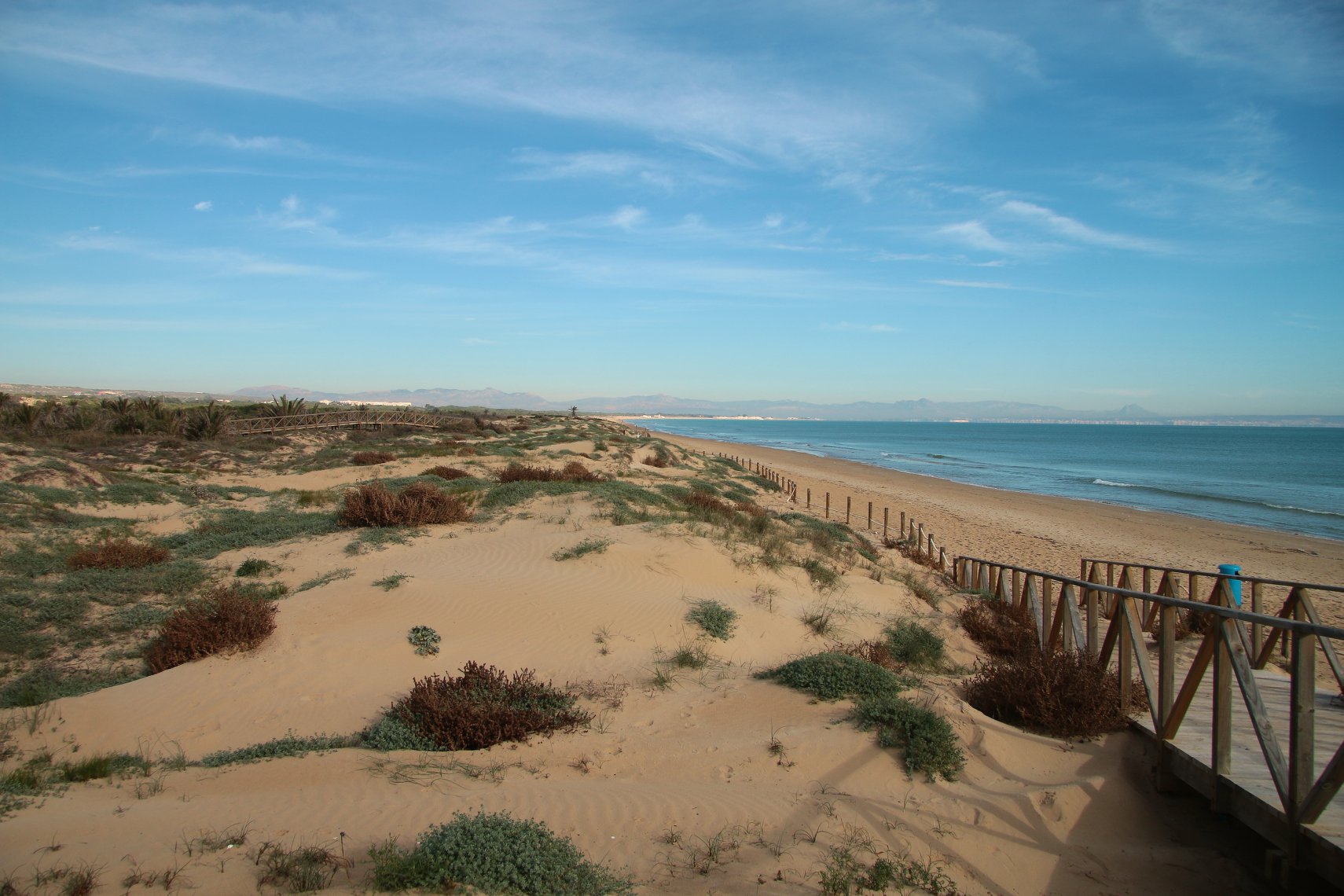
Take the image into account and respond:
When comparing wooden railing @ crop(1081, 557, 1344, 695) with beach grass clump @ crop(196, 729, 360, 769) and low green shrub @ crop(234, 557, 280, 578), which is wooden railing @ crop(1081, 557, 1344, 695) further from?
low green shrub @ crop(234, 557, 280, 578)

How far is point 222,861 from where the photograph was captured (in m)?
4.09

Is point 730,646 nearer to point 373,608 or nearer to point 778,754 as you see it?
point 778,754

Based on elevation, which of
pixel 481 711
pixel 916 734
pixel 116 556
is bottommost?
pixel 116 556

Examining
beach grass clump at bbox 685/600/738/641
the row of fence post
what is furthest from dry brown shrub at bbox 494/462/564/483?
beach grass clump at bbox 685/600/738/641

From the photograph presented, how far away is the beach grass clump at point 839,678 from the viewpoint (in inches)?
272

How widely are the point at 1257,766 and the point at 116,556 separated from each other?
14.9m

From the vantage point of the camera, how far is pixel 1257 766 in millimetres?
5164

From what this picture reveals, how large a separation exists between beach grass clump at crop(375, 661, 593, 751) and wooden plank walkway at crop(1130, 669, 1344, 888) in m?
4.82

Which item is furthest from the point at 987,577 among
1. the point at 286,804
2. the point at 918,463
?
the point at 918,463

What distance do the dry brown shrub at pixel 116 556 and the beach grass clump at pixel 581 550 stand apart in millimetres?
6718

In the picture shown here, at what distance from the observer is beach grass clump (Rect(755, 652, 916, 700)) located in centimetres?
691

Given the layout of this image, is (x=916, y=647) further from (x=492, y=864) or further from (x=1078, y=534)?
(x=1078, y=534)

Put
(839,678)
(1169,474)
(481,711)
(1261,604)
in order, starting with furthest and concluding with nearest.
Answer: (1169,474) < (1261,604) < (839,678) < (481,711)

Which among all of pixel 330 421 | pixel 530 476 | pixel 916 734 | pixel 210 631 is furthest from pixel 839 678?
pixel 330 421
